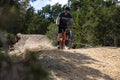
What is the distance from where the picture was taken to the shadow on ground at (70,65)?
862cm

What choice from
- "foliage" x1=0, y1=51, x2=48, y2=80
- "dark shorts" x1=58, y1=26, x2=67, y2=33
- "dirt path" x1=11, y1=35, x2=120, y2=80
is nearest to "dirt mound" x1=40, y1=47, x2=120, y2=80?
"dirt path" x1=11, y1=35, x2=120, y2=80

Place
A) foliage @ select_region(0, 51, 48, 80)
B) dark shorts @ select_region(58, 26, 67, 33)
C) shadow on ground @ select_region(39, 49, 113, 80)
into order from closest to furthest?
foliage @ select_region(0, 51, 48, 80) < shadow on ground @ select_region(39, 49, 113, 80) < dark shorts @ select_region(58, 26, 67, 33)

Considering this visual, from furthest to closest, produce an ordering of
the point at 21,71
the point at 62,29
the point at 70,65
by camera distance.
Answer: the point at 62,29, the point at 70,65, the point at 21,71

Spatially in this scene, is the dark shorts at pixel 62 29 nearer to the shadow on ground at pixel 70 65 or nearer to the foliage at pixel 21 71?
the shadow on ground at pixel 70 65

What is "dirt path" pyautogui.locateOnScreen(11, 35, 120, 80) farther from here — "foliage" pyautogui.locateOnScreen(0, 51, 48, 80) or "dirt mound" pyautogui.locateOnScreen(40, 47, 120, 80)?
"foliage" pyautogui.locateOnScreen(0, 51, 48, 80)

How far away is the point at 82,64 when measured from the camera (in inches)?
378

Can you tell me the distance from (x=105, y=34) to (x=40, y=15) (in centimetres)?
3924

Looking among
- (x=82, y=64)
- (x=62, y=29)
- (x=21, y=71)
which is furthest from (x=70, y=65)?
(x=21, y=71)

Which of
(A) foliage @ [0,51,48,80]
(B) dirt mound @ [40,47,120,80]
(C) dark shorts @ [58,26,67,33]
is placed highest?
(A) foliage @ [0,51,48,80]

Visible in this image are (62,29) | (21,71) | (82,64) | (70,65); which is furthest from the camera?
(62,29)

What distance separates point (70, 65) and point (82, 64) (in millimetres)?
435

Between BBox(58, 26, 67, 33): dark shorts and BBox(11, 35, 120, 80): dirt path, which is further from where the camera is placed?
BBox(58, 26, 67, 33): dark shorts

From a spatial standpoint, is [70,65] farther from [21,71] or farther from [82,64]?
[21,71]

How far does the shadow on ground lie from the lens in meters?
8.62
